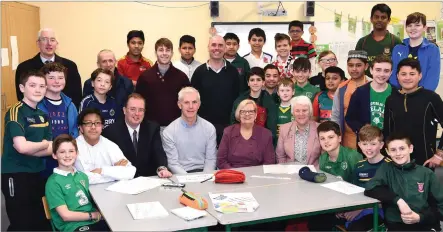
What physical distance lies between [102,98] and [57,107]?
19.1 inches

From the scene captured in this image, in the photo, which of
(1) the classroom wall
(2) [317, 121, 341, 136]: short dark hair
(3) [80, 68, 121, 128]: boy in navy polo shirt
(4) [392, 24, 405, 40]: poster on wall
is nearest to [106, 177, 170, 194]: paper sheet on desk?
(3) [80, 68, 121, 128]: boy in navy polo shirt

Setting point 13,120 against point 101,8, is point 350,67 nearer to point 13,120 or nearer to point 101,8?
point 13,120

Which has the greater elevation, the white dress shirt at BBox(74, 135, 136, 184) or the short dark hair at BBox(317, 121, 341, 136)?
the short dark hair at BBox(317, 121, 341, 136)

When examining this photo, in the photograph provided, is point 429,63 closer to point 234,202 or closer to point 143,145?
point 234,202

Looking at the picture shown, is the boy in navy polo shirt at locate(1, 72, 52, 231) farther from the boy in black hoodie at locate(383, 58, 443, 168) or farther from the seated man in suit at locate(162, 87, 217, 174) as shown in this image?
the boy in black hoodie at locate(383, 58, 443, 168)

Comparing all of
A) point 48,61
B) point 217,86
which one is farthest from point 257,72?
point 48,61

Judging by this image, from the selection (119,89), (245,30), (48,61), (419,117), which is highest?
(245,30)

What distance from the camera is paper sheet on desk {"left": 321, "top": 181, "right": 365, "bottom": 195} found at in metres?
2.99

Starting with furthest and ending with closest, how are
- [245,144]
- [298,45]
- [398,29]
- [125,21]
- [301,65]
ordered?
[398,29] → [125,21] → [298,45] → [301,65] → [245,144]

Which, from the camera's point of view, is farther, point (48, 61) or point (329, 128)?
point (48, 61)

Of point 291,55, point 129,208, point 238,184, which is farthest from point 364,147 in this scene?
point 291,55

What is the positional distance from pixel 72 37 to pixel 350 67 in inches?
162

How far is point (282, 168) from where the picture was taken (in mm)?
3629

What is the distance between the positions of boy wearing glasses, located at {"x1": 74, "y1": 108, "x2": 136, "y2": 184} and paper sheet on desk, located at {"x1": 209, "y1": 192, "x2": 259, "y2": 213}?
2.57 feet
